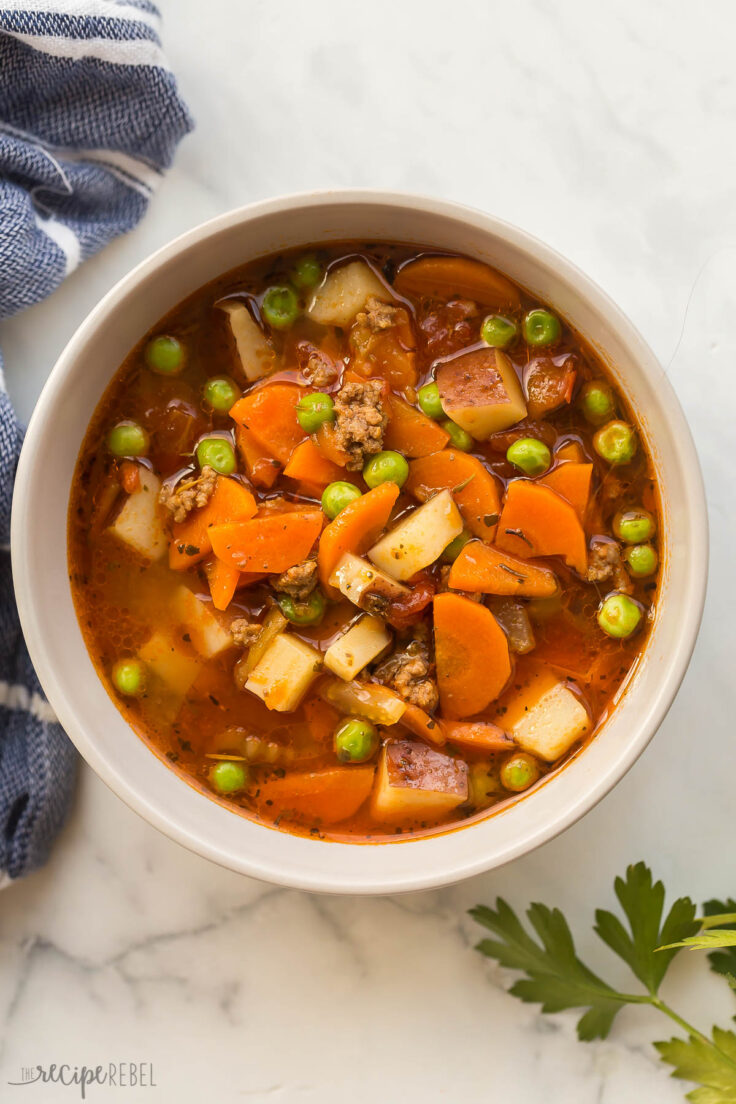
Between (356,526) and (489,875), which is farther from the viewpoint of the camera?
(489,875)

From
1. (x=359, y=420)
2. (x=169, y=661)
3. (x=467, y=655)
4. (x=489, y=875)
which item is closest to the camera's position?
(x=359, y=420)

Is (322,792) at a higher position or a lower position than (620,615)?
lower

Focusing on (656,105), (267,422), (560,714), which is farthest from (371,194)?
(560,714)

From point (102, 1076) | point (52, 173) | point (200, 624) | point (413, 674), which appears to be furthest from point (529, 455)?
point (102, 1076)

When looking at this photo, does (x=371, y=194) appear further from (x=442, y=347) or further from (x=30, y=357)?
(x=30, y=357)

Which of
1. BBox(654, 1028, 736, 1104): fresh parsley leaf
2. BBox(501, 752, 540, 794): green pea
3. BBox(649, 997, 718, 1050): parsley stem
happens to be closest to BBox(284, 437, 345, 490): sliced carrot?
BBox(501, 752, 540, 794): green pea

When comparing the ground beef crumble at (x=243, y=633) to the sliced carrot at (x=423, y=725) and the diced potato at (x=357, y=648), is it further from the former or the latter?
the sliced carrot at (x=423, y=725)

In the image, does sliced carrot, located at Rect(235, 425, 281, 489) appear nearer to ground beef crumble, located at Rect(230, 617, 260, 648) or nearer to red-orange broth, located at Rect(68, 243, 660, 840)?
red-orange broth, located at Rect(68, 243, 660, 840)

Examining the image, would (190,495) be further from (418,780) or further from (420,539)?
(418,780)
